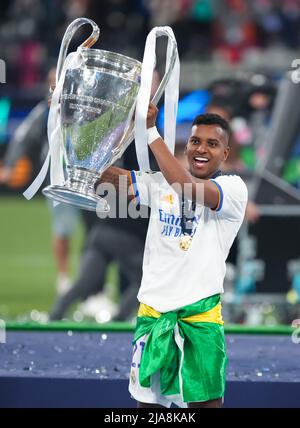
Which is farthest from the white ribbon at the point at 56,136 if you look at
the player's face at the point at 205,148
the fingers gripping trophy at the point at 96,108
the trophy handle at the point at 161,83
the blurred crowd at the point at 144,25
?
the blurred crowd at the point at 144,25

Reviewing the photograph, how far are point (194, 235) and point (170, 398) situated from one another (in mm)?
574

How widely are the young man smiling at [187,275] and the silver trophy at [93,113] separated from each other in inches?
5.8

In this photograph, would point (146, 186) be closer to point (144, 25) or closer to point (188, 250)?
point (188, 250)

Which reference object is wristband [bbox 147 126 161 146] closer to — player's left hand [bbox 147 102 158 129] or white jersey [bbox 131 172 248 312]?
player's left hand [bbox 147 102 158 129]

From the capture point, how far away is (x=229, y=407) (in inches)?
173

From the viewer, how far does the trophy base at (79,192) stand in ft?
13.2

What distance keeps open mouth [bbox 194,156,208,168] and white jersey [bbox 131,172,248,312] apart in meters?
0.08

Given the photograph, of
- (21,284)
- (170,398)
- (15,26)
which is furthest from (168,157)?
(15,26)

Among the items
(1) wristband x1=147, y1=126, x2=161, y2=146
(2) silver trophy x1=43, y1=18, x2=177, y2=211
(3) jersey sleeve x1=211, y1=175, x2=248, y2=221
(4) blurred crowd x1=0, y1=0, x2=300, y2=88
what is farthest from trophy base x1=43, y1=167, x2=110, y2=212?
(4) blurred crowd x1=0, y1=0, x2=300, y2=88

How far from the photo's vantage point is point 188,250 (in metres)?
4.03

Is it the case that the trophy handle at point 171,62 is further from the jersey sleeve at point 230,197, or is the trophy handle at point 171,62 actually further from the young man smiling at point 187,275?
the jersey sleeve at point 230,197

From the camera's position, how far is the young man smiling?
395 cm

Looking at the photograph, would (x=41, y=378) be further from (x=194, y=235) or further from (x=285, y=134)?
(x=285, y=134)

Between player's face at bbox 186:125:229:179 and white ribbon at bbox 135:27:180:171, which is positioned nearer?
white ribbon at bbox 135:27:180:171
